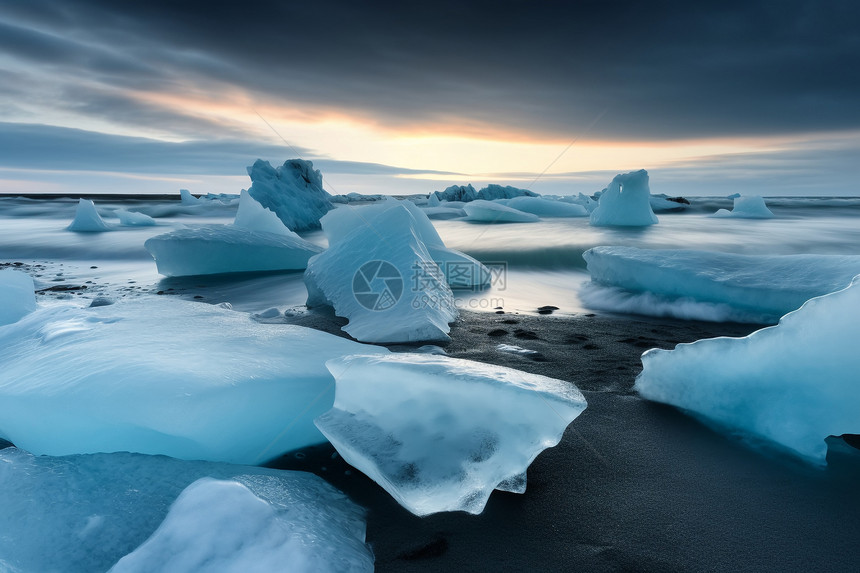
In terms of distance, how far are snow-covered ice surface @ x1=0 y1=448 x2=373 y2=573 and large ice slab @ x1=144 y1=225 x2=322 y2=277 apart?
466 centimetres

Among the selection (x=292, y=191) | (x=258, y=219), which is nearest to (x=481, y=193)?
(x=292, y=191)

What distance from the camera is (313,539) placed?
1163mm

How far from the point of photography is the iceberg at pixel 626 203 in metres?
11.6

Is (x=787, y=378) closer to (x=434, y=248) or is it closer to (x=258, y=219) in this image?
(x=434, y=248)

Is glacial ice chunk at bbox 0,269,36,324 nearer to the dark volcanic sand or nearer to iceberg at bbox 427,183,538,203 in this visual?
the dark volcanic sand

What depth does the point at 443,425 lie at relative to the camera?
144 centimetres

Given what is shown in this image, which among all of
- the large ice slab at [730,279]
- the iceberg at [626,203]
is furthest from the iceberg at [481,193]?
the large ice slab at [730,279]

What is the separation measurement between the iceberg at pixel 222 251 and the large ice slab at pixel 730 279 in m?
3.97

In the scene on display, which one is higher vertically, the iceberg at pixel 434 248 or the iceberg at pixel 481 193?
the iceberg at pixel 481 193

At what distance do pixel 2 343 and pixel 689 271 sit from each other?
465cm

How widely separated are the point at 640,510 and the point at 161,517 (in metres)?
1.33

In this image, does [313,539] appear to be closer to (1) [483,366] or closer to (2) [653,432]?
(1) [483,366]

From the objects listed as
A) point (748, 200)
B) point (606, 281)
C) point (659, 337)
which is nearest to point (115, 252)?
point (606, 281)

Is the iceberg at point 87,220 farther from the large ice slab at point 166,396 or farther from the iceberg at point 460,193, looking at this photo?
the iceberg at point 460,193
